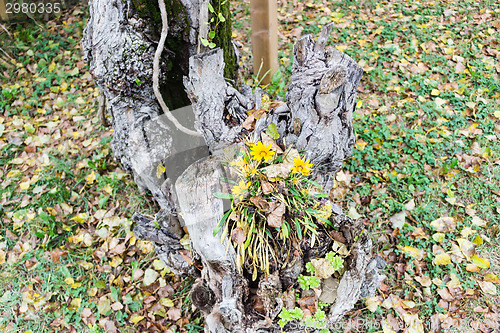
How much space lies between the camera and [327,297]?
7.14 feet

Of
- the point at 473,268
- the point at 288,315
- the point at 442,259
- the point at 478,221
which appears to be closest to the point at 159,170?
the point at 288,315

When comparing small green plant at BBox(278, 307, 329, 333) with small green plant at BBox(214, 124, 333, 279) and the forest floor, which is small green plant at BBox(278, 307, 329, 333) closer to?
small green plant at BBox(214, 124, 333, 279)

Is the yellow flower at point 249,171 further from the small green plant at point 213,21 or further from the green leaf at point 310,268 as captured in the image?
the small green plant at point 213,21

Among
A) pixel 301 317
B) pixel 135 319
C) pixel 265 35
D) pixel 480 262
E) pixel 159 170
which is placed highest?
pixel 265 35

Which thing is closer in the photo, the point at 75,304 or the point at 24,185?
the point at 75,304

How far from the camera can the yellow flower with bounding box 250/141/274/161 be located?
2.02m

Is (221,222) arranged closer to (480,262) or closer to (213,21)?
(213,21)

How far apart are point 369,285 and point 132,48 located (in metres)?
2.32

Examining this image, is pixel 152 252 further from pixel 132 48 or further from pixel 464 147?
pixel 464 147

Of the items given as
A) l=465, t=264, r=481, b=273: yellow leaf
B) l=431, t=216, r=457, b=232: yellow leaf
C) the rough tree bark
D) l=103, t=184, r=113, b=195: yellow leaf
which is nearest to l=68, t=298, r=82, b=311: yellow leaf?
the rough tree bark

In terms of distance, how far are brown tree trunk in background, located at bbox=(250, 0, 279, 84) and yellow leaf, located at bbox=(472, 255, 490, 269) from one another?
7.31 ft

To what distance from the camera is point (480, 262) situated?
266cm

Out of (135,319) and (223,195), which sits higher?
(223,195)

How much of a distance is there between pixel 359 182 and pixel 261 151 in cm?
149
